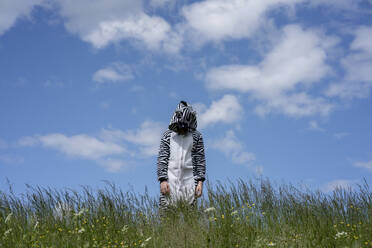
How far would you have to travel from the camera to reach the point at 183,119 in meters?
6.31

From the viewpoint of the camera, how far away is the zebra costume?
6273 millimetres

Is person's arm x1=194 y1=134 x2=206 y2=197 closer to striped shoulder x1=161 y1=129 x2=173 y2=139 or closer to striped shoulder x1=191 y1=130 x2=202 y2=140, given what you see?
striped shoulder x1=191 y1=130 x2=202 y2=140

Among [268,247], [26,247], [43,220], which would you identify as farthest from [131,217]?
[268,247]

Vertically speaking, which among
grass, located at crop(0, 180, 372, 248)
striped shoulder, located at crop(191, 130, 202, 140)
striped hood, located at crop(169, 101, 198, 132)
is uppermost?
striped hood, located at crop(169, 101, 198, 132)

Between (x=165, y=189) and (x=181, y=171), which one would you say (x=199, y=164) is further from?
(x=165, y=189)

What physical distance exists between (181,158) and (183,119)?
605 mm

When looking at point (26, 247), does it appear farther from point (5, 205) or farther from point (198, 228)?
point (5, 205)

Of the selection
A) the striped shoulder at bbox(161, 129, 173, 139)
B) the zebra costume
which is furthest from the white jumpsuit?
the striped shoulder at bbox(161, 129, 173, 139)

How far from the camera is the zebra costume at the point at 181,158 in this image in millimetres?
6273

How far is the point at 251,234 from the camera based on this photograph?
5219 millimetres

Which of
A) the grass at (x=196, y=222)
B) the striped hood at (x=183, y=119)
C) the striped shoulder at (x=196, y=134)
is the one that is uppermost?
the striped hood at (x=183, y=119)

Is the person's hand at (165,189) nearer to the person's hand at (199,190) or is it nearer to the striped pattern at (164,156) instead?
the striped pattern at (164,156)

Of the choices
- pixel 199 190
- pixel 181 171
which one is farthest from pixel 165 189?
pixel 199 190

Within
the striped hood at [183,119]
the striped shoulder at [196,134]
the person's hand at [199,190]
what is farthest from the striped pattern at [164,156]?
the person's hand at [199,190]
